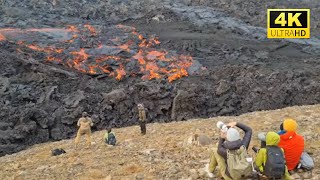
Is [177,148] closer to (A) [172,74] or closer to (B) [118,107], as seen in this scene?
(B) [118,107]

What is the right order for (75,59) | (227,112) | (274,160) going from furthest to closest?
1. (75,59)
2. (227,112)
3. (274,160)

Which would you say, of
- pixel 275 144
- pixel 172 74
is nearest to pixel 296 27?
pixel 172 74

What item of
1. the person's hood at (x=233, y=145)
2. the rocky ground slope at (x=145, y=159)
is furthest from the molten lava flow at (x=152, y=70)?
the person's hood at (x=233, y=145)

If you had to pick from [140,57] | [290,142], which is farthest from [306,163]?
Answer: [140,57]

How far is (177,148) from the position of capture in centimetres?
988

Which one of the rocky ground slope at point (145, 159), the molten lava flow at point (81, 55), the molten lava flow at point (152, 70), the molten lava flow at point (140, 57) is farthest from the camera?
the molten lava flow at point (81, 55)

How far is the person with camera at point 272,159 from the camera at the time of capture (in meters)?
6.27

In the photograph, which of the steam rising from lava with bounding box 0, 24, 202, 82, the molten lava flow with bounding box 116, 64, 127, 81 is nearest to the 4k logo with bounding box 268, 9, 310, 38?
the steam rising from lava with bounding box 0, 24, 202, 82

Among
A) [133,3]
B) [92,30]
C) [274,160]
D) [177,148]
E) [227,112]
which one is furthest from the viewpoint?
[133,3]

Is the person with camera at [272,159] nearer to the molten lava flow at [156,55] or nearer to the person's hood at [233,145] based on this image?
the person's hood at [233,145]

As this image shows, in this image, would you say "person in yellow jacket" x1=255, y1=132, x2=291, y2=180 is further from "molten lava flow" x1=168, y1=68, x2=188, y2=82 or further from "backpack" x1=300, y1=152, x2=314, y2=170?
"molten lava flow" x1=168, y1=68, x2=188, y2=82

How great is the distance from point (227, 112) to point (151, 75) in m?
5.24

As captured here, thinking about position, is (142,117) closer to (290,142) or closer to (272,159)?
(290,142)

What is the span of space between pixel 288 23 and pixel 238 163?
23.8m
